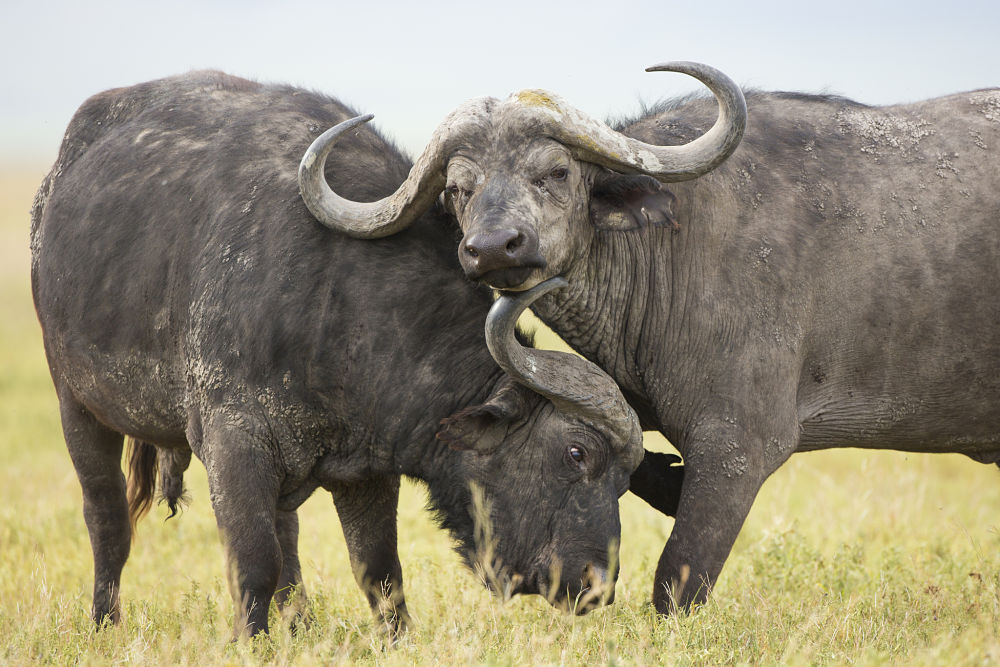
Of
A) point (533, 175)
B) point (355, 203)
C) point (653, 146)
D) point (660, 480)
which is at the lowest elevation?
point (660, 480)

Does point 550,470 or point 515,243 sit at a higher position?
point 515,243

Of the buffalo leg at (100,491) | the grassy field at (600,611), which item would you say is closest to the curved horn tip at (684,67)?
the grassy field at (600,611)

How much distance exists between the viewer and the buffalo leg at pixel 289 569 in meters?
6.88

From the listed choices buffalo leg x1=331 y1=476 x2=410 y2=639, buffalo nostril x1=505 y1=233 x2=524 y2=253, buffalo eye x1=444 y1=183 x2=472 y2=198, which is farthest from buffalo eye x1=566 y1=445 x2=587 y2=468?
buffalo leg x1=331 y1=476 x2=410 y2=639

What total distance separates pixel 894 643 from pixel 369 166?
375 centimetres

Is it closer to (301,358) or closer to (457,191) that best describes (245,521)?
(301,358)

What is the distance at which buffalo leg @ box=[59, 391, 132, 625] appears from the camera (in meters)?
7.06

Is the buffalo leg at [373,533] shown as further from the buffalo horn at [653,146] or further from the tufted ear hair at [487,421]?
the buffalo horn at [653,146]

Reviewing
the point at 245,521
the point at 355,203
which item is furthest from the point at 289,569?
the point at 355,203

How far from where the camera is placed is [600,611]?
6254mm

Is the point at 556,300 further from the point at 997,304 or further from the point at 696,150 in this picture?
the point at 997,304

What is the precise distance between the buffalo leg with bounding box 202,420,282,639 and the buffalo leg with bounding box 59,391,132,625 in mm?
1597

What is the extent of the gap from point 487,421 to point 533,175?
127 centimetres

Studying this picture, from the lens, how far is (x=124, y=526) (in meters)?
7.18
